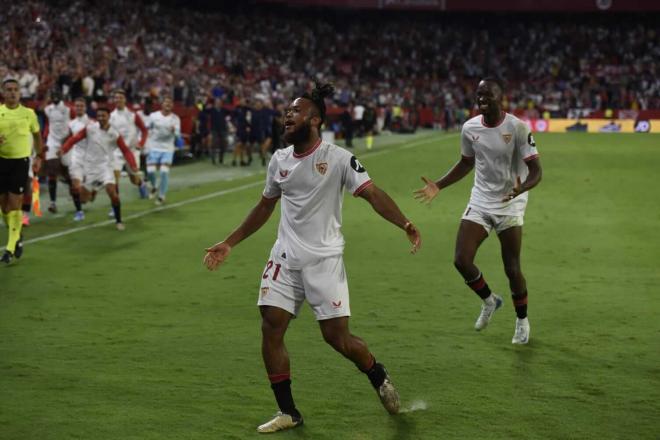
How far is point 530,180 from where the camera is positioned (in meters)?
8.89

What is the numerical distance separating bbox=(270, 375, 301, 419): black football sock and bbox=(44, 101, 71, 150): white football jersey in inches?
595

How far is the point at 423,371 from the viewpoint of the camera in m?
8.15

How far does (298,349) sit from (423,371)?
1265mm

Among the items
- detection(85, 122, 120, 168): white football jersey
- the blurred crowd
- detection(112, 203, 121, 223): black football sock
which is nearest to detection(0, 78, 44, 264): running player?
detection(112, 203, 121, 223): black football sock

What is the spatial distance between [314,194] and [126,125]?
14010 millimetres

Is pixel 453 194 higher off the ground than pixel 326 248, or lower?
lower

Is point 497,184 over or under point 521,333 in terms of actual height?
over

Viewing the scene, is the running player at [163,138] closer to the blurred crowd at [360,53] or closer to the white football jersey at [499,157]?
the white football jersey at [499,157]

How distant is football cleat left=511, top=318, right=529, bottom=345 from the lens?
9.06m

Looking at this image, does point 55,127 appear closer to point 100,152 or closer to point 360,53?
point 100,152

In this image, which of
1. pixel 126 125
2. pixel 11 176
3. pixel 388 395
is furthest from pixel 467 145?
pixel 126 125

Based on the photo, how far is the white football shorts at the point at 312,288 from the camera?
6523 mm

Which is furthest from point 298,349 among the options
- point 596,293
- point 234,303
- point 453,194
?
point 453,194

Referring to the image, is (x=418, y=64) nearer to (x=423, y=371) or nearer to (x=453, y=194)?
(x=453, y=194)
